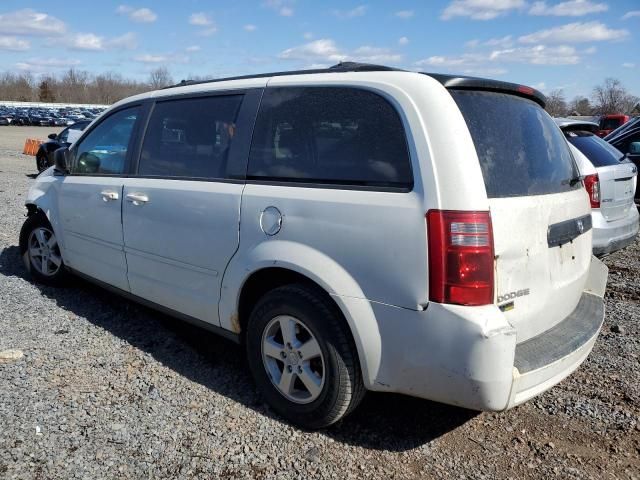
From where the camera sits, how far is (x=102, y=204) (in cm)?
434

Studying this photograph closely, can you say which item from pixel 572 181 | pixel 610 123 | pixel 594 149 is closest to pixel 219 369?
pixel 572 181

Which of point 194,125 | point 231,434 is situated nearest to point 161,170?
point 194,125

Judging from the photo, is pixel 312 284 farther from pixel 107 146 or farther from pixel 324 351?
pixel 107 146

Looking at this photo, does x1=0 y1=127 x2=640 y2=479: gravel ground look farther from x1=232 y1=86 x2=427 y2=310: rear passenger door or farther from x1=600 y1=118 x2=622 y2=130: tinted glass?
x1=600 y1=118 x2=622 y2=130: tinted glass

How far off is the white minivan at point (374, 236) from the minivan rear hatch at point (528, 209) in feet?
0.04

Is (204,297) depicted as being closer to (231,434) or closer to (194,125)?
(231,434)

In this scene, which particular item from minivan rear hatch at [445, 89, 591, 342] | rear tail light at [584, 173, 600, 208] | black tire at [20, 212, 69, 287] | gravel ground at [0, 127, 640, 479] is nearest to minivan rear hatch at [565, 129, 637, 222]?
rear tail light at [584, 173, 600, 208]

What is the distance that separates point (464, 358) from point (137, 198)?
2.53 metres

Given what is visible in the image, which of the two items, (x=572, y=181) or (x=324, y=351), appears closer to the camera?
(x=324, y=351)

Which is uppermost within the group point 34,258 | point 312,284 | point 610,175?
point 610,175

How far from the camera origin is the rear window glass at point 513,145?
2.69 meters

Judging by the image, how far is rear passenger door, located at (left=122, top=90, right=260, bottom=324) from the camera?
3369 mm

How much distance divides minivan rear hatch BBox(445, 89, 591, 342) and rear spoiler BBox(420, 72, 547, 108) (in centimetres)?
A: 2

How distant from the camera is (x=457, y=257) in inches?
97.7
